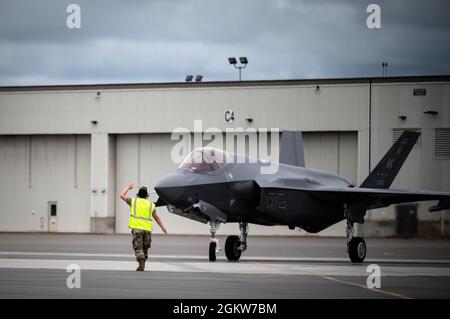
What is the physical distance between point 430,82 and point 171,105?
43.8 feet

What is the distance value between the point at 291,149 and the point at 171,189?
802 centimetres

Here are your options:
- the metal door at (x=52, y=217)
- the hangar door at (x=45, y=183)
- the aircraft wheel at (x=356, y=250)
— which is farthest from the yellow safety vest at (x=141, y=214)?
the metal door at (x=52, y=217)

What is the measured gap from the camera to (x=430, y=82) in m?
45.4

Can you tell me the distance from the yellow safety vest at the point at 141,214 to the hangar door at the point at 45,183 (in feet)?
101

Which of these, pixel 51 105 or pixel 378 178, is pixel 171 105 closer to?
pixel 51 105

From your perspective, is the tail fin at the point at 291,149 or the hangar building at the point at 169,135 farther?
the hangar building at the point at 169,135

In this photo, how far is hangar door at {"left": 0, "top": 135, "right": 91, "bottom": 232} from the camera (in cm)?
5097

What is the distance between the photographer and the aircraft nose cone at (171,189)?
2403 cm

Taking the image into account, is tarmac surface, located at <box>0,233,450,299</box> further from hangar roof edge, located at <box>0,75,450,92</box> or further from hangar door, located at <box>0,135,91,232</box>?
hangar door, located at <box>0,135,91,232</box>

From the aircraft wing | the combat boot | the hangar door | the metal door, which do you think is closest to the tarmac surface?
the combat boot

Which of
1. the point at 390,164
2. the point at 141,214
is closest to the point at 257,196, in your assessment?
the point at 390,164

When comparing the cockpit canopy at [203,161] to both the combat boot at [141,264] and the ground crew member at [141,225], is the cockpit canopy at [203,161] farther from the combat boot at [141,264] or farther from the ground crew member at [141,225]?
the combat boot at [141,264]

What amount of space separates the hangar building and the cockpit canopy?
21.7m
